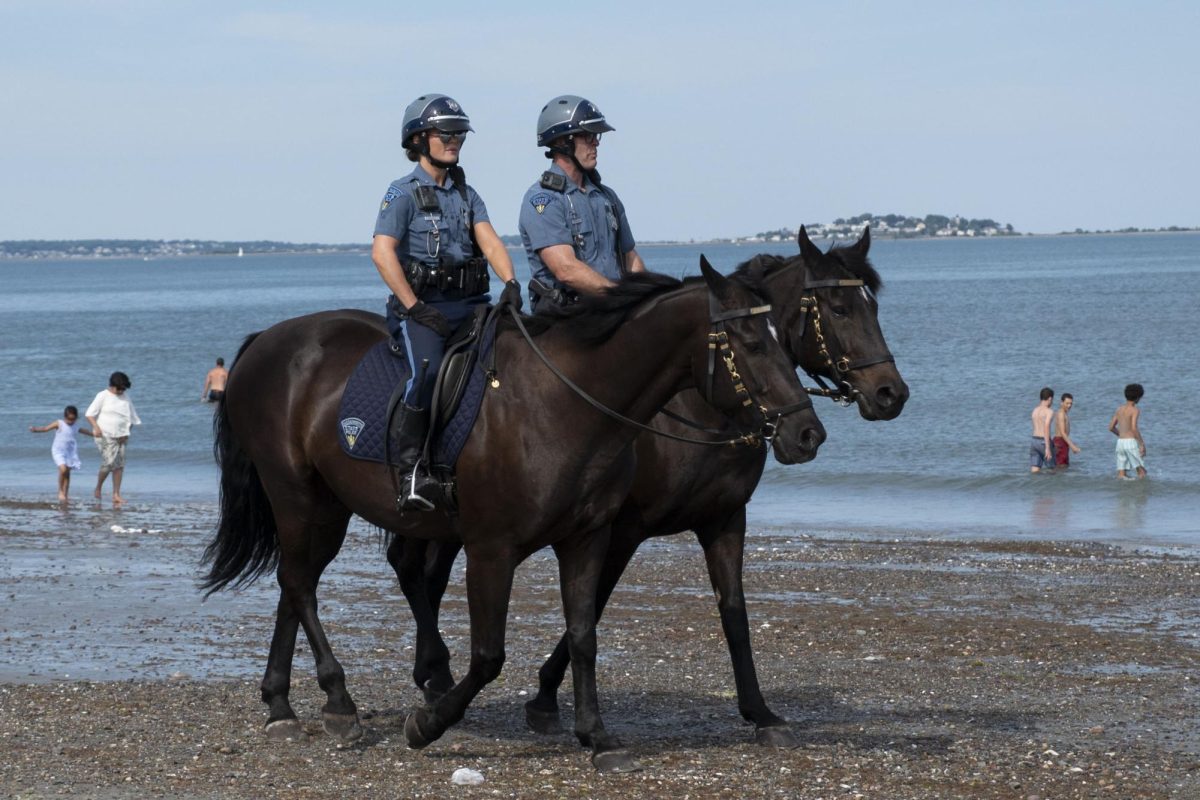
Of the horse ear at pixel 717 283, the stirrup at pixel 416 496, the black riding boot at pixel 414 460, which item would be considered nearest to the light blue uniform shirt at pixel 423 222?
the black riding boot at pixel 414 460

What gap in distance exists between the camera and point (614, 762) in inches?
320

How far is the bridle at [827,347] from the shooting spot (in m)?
8.15

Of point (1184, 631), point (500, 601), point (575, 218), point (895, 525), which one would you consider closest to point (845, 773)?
point (500, 601)

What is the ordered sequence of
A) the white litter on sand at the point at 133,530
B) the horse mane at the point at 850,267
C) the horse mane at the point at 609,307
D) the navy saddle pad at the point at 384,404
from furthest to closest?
the white litter on sand at the point at 133,530 < the horse mane at the point at 850,267 < the navy saddle pad at the point at 384,404 < the horse mane at the point at 609,307

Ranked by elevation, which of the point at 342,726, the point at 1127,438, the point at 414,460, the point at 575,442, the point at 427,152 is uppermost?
the point at 427,152

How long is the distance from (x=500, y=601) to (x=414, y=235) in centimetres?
203

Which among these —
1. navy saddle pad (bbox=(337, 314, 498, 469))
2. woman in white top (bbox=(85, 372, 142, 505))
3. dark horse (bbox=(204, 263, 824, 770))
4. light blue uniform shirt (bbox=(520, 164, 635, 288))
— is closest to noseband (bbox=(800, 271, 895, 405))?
dark horse (bbox=(204, 263, 824, 770))

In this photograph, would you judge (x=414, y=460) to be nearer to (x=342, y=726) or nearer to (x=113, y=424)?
(x=342, y=726)

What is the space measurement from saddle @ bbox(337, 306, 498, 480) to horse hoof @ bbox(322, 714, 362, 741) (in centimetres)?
143

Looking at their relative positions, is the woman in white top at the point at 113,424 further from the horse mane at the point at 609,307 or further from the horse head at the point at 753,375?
the horse head at the point at 753,375

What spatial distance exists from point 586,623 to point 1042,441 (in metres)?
23.7

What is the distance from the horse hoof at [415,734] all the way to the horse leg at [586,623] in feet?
2.59

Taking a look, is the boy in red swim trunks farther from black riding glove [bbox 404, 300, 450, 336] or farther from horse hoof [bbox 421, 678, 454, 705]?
black riding glove [bbox 404, 300, 450, 336]

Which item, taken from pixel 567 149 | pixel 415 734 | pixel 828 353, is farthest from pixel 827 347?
pixel 415 734
